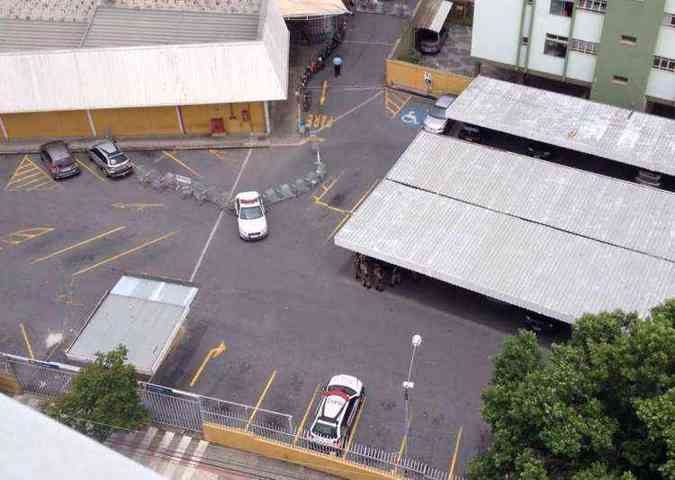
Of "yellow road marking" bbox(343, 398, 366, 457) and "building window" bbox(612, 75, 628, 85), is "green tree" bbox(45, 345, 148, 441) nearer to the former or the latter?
"yellow road marking" bbox(343, 398, 366, 457)

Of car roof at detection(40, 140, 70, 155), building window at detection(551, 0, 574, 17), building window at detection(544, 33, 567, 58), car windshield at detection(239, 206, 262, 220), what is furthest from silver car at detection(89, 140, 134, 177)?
building window at detection(551, 0, 574, 17)

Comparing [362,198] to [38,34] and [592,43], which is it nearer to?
[592,43]

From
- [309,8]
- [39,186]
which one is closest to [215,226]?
[39,186]

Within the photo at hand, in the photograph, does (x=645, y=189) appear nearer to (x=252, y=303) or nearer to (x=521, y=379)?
(x=521, y=379)

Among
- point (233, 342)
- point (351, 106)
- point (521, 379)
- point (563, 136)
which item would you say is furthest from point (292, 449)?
point (351, 106)

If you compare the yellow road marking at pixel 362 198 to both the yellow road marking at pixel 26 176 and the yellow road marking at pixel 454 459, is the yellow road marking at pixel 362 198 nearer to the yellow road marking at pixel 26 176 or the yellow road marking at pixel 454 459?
the yellow road marking at pixel 454 459

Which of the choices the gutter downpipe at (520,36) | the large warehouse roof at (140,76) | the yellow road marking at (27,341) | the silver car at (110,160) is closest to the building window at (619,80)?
the gutter downpipe at (520,36)
